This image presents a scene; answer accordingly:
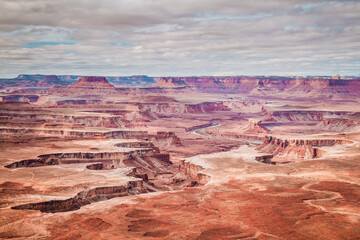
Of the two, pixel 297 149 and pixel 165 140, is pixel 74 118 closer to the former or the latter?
pixel 165 140

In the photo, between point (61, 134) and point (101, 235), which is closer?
point (101, 235)

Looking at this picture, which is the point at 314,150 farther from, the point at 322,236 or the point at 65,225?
the point at 65,225

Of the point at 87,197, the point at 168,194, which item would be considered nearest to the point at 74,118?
the point at 87,197

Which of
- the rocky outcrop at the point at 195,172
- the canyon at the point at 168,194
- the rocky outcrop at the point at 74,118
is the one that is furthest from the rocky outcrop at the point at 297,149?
the rocky outcrop at the point at 74,118

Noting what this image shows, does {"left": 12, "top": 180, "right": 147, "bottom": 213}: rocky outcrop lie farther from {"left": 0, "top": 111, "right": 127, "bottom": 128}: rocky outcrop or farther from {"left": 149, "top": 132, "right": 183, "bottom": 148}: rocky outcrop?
{"left": 0, "top": 111, "right": 127, "bottom": 128}: rocky outcrop

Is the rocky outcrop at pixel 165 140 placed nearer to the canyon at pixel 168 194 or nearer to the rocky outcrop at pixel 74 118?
the rocky outcrop at pixel 74 118

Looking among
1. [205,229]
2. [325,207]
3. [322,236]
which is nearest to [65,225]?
[205,229]

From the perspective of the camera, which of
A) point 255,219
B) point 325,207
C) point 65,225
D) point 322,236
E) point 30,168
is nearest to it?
point 322,236

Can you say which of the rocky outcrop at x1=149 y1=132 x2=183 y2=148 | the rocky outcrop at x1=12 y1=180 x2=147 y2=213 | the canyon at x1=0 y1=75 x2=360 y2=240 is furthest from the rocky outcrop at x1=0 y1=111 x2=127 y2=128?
the rocky outcrop at x1=12 y1=180 x2=147 y2=213
